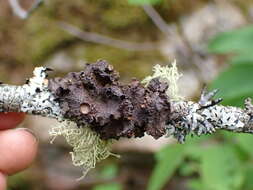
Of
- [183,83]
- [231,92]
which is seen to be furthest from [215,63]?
[231,92]

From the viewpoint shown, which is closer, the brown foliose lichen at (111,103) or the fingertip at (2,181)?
the brown foliose lichen at (111,103)

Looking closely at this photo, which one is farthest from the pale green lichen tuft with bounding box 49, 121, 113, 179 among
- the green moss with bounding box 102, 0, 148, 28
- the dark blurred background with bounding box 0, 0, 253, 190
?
the green moss with bounding box 102, 0, 148, 28

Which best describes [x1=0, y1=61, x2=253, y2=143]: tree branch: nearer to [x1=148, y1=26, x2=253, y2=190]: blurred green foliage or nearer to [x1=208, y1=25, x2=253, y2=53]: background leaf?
[x1=148, y1=26, x2=253, y2=190]: blurred green foliage

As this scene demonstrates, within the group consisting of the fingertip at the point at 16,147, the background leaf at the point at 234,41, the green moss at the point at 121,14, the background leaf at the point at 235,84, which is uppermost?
the green moss at the point at 121,14

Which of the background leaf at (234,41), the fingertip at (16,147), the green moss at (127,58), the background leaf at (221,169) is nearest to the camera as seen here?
the fingertip at (16,147)

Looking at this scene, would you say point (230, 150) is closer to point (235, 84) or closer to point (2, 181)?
point (235, 84)

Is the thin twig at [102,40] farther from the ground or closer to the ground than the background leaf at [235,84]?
farther from the ground

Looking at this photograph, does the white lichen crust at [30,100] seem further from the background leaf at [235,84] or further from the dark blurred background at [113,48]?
the dark blurred background at [113,48]

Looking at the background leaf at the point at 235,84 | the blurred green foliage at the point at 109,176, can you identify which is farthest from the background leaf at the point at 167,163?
the blurred green foliage at the point at 109,176
